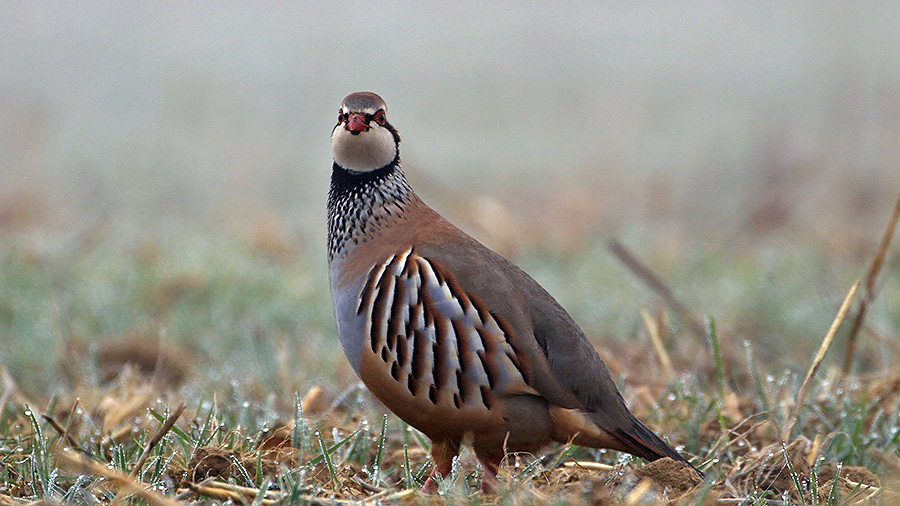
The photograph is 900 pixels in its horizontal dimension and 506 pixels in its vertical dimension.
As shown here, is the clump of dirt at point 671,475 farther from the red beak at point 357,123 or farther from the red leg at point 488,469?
the red beak at point 357,123

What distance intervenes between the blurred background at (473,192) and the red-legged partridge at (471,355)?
2028mm

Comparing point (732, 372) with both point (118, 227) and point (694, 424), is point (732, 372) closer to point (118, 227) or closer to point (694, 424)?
point (694, 424)

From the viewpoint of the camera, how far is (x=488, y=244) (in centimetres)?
738

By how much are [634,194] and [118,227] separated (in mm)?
4602

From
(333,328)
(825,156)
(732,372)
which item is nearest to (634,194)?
(825,156)

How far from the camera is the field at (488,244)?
2.97 meters

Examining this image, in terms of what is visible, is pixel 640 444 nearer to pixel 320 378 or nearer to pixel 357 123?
pixel 357 123

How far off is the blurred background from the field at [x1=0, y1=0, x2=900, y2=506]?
0.11 feet

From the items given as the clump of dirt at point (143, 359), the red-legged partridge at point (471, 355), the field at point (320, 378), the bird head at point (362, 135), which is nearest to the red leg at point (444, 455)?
the red-legged partridge at point (471, 355)

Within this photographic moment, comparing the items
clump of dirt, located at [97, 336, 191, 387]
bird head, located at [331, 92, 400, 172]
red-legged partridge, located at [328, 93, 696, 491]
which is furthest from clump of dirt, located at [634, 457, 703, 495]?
clump of dirt, located at [97, 336, 191, 387]

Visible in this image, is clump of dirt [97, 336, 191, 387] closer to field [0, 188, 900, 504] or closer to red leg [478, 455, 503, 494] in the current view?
field [0, 188, 900, 504]

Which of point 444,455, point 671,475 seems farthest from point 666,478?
point 444,455

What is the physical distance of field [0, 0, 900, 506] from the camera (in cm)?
297

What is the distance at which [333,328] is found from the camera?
565cm
